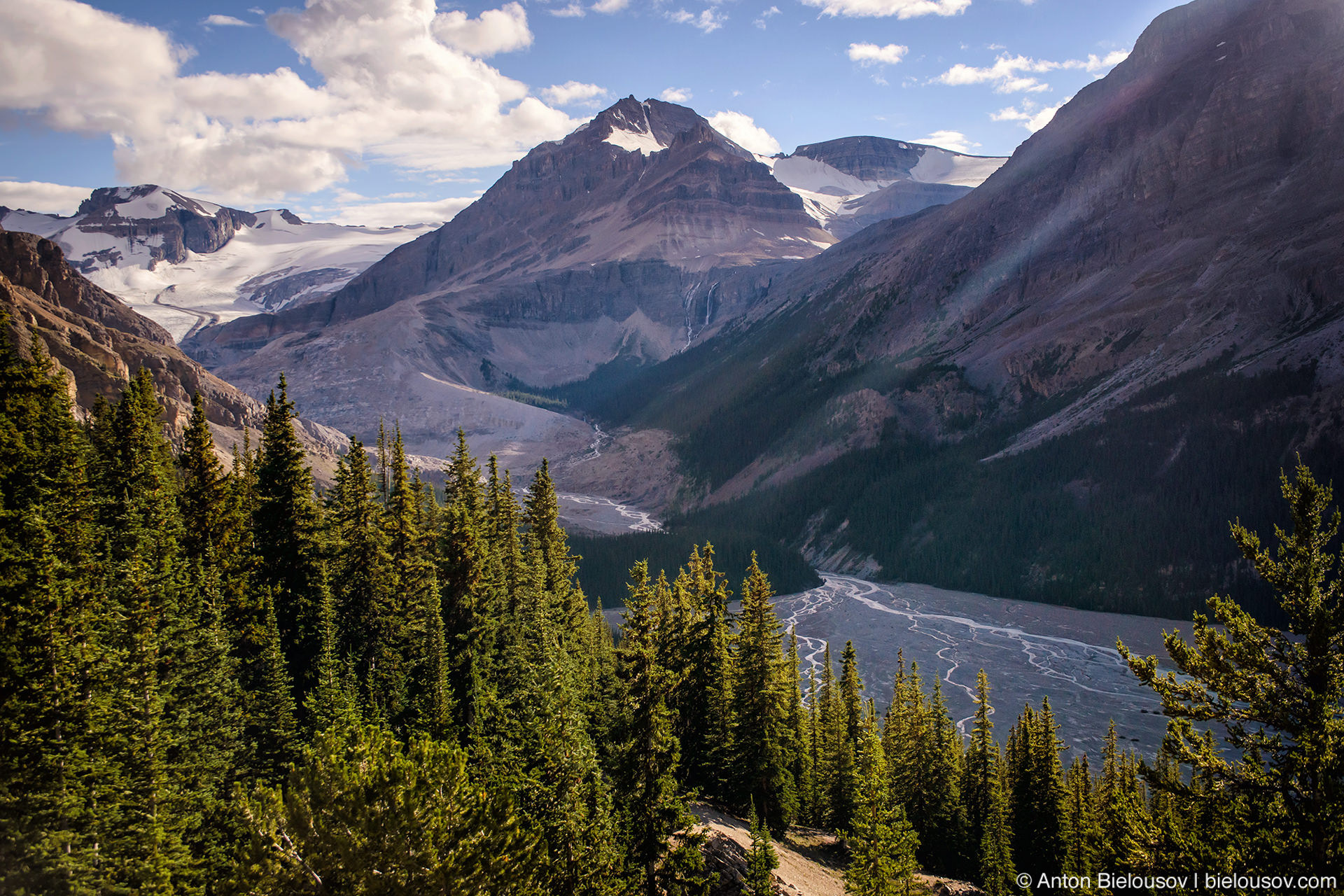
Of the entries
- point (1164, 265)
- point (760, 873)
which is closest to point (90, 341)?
point (760, 873)

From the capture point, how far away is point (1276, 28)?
168 metres

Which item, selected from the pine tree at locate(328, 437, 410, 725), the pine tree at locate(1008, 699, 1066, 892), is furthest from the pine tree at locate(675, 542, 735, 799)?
the pine tree at locate(1008, 699, 1066, 892)

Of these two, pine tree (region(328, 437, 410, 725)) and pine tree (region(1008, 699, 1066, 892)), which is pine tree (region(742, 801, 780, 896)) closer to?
pine tree (region(328, 437, 410, 725))

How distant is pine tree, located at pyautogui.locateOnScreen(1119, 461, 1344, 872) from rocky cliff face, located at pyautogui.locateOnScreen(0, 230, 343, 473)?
52.9m

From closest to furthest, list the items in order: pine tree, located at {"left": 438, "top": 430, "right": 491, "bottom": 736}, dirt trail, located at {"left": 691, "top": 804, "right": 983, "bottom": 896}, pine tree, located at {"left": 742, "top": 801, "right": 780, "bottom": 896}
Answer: pine tree, located at {"left": 742, "top": 801, "right": 780, "bottom": 896}, dirt trail, located at {"left": 691, "top": 804, "right": 983, "bottom": 896}, pine tree, located at {"left": 438, "top": 430, "right": 491, "bottom": 736}

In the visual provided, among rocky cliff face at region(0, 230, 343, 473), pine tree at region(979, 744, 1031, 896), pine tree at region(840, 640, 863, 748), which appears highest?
rocky cliff face at region(0, 230, 343, 473)

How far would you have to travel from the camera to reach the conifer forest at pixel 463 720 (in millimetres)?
15195

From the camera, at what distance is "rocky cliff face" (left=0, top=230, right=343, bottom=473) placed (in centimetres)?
7325

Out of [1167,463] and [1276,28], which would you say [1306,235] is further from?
[1276,28]

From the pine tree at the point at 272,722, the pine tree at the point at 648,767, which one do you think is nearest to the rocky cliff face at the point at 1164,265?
the pine tree at the point at 648,767

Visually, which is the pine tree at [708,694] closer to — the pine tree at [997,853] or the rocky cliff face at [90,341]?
the pine tree at [997,853]

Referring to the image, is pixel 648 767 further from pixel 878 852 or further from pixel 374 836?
pixel 374 836

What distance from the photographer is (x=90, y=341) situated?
80.1m

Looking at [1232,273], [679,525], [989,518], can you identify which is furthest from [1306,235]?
[679,525]
